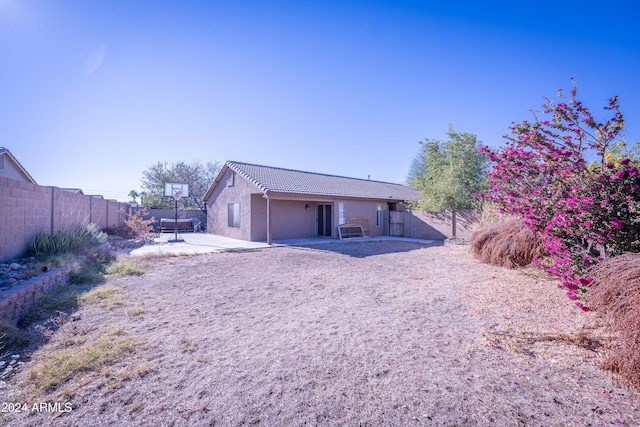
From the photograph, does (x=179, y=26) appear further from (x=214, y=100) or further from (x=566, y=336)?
(x=566, y=336)

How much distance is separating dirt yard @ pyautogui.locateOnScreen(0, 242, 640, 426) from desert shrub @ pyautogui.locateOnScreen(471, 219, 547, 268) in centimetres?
187

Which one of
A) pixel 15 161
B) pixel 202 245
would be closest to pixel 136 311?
pixel 202 245

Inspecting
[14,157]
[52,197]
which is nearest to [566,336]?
[52,197]

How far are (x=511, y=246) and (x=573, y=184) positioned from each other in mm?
4056

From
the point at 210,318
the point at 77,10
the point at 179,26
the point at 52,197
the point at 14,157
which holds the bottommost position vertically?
the point at 210,318

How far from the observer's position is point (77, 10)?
6.63 metres

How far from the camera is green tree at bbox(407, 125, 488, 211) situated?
14766 millimetres

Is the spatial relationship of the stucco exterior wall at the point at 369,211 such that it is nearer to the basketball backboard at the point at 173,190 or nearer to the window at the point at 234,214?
the window at the point at 234,214

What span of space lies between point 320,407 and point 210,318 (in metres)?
2.39

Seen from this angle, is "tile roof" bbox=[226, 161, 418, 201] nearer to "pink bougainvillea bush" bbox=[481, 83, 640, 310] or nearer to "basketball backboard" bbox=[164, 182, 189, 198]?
"basketball backboard" bbox=[164, 182, 189, 198]

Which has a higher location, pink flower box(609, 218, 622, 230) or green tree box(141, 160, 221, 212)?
green tree box(141, 160, 221, 212)

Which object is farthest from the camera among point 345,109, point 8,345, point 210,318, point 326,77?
point 345,109

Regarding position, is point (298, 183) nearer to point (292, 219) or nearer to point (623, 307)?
point (292, 219)

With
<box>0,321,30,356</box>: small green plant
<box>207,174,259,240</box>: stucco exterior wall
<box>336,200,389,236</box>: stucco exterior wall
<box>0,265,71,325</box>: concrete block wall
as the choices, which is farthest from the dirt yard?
<box>336,200,389,236</box>: stucco exterior wall
